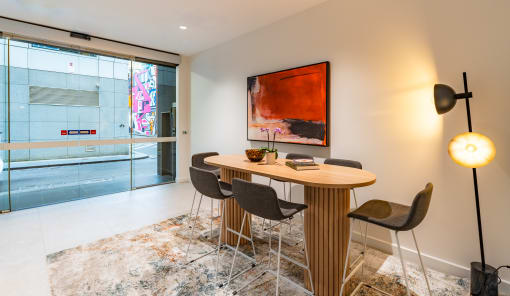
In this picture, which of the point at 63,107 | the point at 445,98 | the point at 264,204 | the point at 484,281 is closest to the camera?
the point at 264,204

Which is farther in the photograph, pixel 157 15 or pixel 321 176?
pixel 157 15

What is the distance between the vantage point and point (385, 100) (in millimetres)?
2795

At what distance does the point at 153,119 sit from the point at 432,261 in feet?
17.5

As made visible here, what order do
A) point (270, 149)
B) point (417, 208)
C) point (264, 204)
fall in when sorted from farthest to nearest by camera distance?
point (270, 149) → point (264, 204) → point (417, 208)

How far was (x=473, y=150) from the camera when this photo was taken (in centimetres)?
197

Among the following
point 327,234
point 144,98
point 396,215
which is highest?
point 144,98

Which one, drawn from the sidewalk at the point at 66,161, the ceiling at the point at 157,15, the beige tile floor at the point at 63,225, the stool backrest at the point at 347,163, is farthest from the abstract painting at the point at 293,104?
the sidewalk at the point at 66,161

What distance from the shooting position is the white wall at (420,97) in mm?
2162

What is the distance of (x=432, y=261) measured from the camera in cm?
252

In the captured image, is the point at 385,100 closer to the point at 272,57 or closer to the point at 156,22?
the point at 272,57

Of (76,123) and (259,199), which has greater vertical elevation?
(76,123)

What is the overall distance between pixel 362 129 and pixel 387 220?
4.60 ft

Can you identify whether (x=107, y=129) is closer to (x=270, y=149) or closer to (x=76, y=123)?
(x=76, y=123)

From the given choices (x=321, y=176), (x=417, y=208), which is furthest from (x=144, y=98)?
(x=417, y=208)
